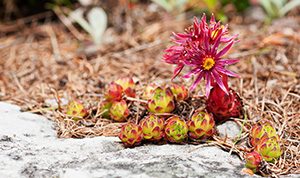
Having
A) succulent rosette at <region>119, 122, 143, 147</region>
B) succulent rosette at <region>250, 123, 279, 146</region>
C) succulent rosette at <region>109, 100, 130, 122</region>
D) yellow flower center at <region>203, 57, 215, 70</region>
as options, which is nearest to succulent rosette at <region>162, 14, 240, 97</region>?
yellow flower center at <region>203, 57, 215, 70</region>

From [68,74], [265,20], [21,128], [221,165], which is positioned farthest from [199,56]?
[265,20]

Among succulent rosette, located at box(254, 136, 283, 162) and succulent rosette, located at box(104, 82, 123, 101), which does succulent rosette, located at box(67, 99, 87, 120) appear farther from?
succulent rosette, located at box(254, 136, 283, 162)

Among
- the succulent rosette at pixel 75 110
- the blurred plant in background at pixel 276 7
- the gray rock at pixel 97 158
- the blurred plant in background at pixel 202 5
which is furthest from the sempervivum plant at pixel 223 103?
the blurred plant in background at pixel 276 7

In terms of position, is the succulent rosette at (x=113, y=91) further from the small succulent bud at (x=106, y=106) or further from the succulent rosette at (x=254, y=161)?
the succulent rosette at (x=254, y=161)

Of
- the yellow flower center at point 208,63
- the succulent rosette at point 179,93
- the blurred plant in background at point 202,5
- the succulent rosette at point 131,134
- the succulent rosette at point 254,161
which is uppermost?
the blurred plant in background at point 202,5

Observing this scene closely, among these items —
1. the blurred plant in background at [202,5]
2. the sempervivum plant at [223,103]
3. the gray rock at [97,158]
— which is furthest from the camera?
the blurred plant in background at [202,5]

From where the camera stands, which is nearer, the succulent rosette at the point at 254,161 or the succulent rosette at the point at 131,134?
the succulent rosette at the point at 254,161

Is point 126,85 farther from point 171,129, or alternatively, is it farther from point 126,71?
point 126,71

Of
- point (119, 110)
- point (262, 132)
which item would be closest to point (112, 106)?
point (119, 110)
